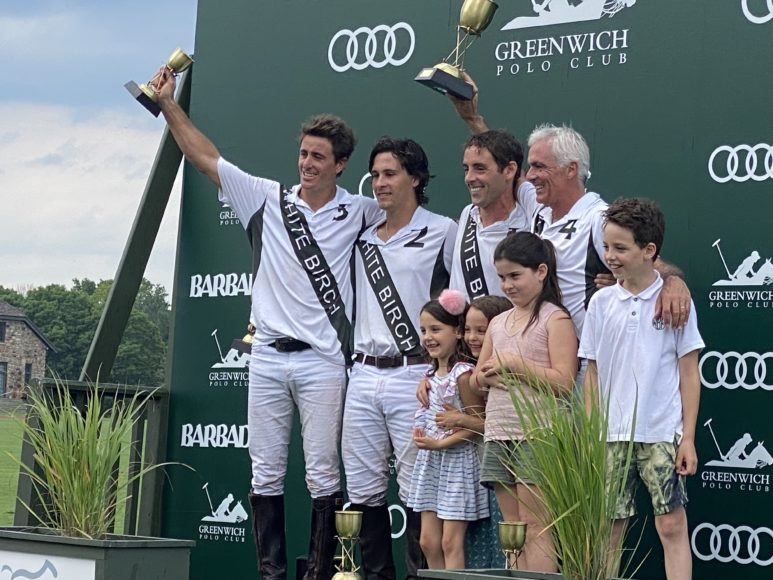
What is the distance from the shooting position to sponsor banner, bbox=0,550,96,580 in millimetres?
4168

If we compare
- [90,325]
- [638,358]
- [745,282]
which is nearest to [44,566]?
[638,358]

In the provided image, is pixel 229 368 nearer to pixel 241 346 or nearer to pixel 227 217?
pixel 241 346

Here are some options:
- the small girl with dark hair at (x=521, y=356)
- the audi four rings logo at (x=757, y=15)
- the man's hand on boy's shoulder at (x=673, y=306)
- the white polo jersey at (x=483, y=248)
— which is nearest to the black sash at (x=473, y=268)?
the white polo jersey at (x=483, y=248)

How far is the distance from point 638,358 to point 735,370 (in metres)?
1.01

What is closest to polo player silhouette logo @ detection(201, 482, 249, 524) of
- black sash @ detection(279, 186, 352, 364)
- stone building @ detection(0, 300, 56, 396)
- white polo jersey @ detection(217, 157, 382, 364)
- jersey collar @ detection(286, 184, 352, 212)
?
white polo jersey @ detection(217, 157, 382, 364)

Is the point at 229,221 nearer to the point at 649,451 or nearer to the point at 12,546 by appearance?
the point at 12,546

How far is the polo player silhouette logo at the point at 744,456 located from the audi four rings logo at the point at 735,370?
0.65 ft

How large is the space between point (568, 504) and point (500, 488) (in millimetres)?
1003

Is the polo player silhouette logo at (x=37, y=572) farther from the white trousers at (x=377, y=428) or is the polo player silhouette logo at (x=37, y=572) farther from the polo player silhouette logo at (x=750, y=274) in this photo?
the polo player silhouette logo at (x=750, y=274)

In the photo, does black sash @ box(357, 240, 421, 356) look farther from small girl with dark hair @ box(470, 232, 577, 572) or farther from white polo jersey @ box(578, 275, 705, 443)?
white polo jersey @ box(578, 275, 705, 443)

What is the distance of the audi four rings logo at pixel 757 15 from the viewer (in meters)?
4.96

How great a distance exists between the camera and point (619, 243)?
4098 mm

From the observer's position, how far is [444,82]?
4.80 m

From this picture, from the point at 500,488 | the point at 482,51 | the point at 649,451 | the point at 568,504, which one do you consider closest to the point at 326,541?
the point at 500,488
